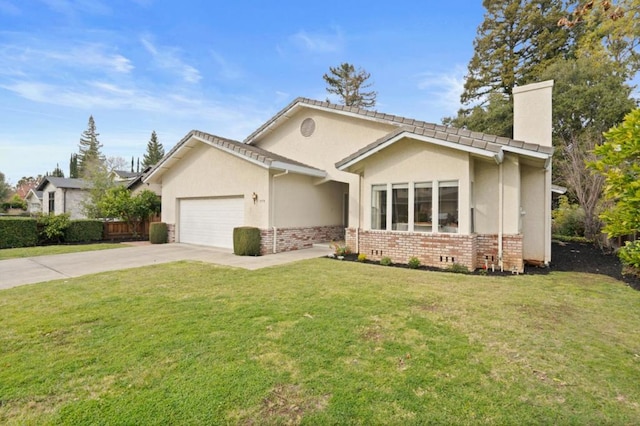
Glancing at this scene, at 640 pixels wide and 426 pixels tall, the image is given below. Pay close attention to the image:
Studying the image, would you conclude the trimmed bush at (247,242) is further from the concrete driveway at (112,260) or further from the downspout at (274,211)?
the downspout at (274,211)

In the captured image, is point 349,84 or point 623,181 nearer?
point 623,181

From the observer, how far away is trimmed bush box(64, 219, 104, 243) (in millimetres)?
16891

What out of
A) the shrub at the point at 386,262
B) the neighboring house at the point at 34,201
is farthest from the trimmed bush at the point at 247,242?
the neighboring house at the point at 34,201

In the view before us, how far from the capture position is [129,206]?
18.3 metres

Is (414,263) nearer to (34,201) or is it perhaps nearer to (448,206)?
(448,206)

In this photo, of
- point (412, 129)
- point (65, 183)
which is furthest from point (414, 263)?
point (65, 183)

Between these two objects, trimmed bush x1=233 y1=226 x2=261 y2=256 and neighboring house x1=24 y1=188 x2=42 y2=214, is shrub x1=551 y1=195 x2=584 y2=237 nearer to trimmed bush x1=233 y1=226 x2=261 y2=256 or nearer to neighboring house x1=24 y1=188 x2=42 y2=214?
trimmed bush x1=233 y1=226 x2=261 y2=256

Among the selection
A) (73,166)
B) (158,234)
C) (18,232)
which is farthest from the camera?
(73,166)

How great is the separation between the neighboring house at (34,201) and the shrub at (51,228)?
31.6 meters

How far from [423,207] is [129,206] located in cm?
1677

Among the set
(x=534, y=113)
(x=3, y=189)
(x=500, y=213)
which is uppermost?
(x=534, y=113)

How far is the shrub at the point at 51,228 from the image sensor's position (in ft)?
52.6

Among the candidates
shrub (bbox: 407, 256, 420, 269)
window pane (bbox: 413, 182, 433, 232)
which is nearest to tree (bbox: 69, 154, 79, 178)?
window pane (bbox: 413, 182, 433, 232)

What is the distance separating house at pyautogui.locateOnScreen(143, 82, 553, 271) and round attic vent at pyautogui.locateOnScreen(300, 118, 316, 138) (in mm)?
61
